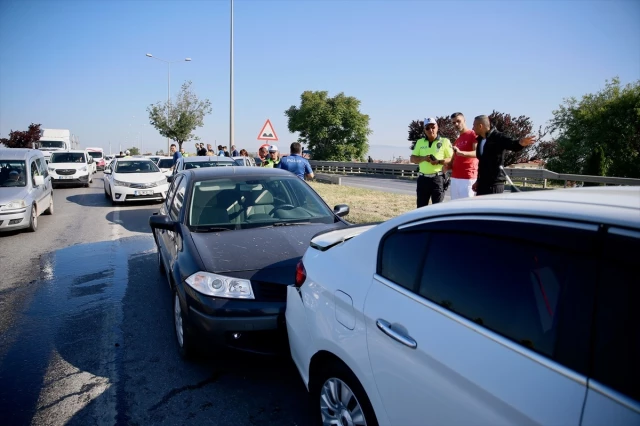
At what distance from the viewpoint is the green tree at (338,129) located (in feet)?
168

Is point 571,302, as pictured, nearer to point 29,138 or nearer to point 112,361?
point 112,361

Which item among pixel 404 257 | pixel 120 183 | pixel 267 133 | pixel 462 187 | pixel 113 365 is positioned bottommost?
pixel 113 365

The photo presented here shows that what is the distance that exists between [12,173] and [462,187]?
388 inches

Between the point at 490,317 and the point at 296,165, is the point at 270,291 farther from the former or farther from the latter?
the point at 296,165

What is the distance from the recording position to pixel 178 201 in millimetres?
5008

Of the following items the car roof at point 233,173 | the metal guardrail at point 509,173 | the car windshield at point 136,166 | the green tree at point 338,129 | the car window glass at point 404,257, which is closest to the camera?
the car window glass at point 404,257

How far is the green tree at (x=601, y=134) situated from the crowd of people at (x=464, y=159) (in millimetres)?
20007

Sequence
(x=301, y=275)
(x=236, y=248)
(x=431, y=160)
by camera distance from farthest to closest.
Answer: (x=431, y=160), (x=236, y=248), (x=301, y=275)

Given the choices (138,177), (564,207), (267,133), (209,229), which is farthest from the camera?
(267,133)

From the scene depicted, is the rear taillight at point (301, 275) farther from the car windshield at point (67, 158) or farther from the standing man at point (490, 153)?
the car windshield at point (67, 158)

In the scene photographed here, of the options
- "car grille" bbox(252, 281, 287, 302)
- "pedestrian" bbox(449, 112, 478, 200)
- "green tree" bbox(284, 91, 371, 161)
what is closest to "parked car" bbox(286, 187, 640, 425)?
"car grille" bbox(252, 281, 287, 302)

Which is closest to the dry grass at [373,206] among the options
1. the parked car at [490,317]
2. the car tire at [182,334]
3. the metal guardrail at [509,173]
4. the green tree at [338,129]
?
the car tire at [182,334]

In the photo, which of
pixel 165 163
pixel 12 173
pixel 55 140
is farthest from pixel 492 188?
pixel 55 140

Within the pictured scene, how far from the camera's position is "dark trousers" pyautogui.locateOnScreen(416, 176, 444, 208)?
6947 millimetres
